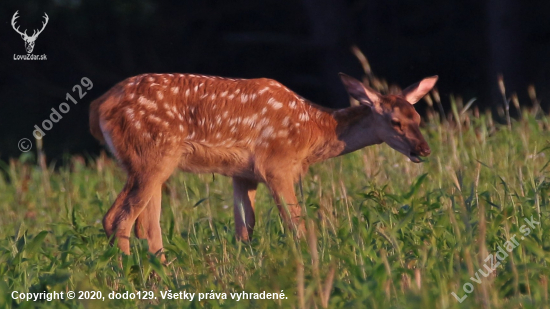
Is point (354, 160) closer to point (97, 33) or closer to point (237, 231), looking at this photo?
point (237, 231)

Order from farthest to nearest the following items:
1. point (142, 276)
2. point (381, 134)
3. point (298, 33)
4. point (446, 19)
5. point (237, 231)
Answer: point (298, 33)
point (446, 19)
point (381, 134)
point (237, 231)
point (142, 276)

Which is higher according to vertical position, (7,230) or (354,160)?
(354,160)

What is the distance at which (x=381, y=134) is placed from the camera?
6.53 m

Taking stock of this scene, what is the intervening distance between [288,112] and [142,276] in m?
2.23

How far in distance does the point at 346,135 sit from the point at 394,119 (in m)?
0.44

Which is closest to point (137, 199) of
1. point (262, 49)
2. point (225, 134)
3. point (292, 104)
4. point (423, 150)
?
point (225, 134)

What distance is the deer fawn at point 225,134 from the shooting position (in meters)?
6.10

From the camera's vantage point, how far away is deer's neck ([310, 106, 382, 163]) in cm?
663

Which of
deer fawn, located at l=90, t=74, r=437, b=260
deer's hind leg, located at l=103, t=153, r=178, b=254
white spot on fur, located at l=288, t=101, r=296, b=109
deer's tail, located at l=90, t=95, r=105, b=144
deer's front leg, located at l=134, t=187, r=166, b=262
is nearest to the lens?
deer's hind leg, located at l=103, t=153, r=178, b=254

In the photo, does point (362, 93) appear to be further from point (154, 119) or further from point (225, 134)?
point (154, 119)

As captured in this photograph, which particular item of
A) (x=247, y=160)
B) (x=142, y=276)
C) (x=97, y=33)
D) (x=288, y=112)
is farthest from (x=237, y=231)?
(x=97, y=33)

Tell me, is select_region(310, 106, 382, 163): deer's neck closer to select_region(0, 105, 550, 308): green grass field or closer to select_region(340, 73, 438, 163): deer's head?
select_region(340, 73, 438, 163): deer's head

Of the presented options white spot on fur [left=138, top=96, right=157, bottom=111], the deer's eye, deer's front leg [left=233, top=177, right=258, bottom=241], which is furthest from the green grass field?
white spot on fur [left=138, top=96, right=157, bottom=111]

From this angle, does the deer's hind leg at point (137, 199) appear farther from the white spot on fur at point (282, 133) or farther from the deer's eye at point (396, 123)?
the deer's eye at point (396, 123)
